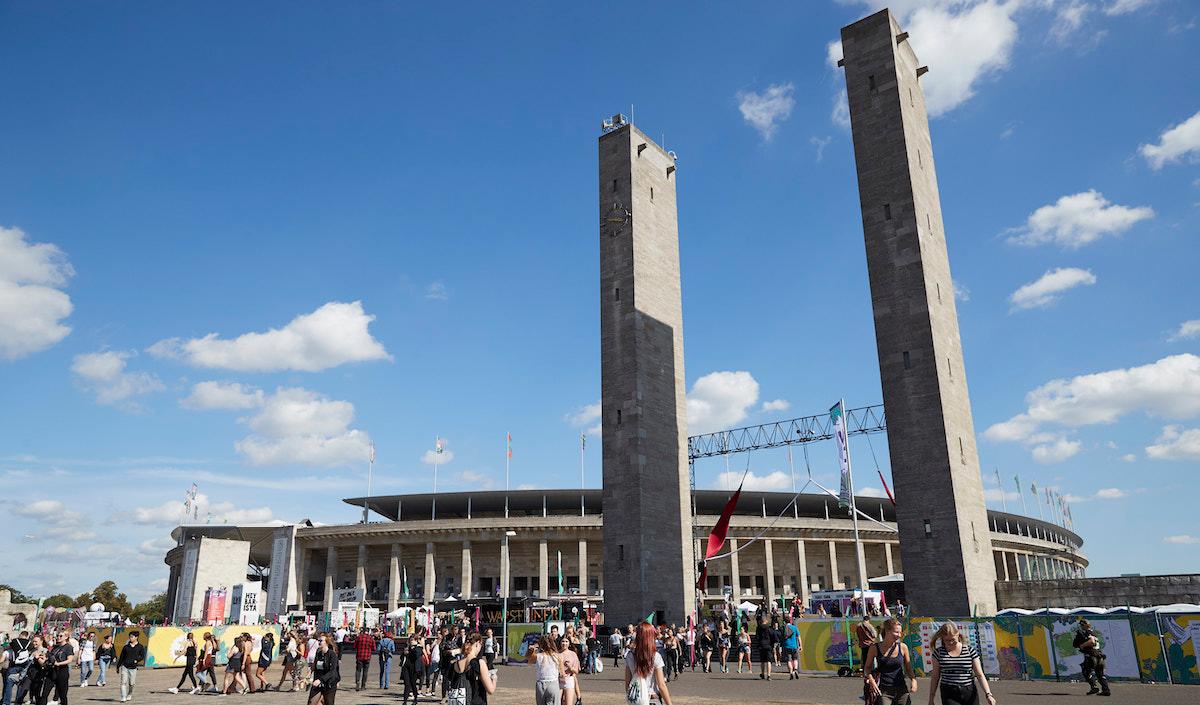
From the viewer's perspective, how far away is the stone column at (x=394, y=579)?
77.6 meters

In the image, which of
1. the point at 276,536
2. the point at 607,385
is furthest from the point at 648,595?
the point at 276,536

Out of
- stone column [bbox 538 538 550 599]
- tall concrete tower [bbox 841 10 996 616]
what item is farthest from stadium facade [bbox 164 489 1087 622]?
tall concrete tower [bbox 841 10 996 616]

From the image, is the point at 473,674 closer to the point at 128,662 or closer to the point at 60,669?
the point at 60,669

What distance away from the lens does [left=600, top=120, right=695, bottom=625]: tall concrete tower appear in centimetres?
4650

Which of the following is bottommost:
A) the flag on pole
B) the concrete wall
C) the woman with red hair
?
the woman with red hair

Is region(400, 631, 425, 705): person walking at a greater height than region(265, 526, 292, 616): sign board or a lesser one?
lesser

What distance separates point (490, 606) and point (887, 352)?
1615 inches

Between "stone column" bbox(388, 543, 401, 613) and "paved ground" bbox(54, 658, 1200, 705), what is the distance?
50383 millimetres

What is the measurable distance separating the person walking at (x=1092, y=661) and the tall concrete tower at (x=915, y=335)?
1279cm

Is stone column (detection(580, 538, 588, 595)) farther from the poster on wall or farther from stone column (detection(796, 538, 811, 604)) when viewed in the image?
the poster on wall

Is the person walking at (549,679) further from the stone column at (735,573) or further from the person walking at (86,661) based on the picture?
the stone column at (735,573)

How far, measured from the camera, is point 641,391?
4869 cm

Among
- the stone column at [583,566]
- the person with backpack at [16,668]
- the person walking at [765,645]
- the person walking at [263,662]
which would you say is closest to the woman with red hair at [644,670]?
the person with backpack at [16,668]

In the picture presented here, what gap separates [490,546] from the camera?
8150cm
